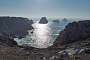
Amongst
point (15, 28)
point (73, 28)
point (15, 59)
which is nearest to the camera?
point (15, 59)

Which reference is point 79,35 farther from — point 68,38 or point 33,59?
point 33,59

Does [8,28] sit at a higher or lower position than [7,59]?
lower

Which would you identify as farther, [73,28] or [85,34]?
[73,28]

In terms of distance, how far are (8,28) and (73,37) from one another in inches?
3302

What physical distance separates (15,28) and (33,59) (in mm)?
126205

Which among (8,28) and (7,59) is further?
(8,28)

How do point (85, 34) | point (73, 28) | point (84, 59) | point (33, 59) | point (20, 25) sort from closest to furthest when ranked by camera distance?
point (33, 59) < point (84, 59) < point (85, 34) < point (73, 28) < point (20, 25)

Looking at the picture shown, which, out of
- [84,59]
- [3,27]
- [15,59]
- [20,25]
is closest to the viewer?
[15,59]

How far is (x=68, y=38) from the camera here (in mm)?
51438

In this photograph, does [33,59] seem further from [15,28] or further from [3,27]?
[15,28]

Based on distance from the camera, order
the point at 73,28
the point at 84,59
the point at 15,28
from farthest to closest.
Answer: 1. the point at 15,28
2. the point at 73,28
3. the point at 84,59

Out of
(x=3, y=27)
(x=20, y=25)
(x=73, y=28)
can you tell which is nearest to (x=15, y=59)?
(x=73, y=28)

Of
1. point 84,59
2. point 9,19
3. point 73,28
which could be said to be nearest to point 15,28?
point 9,19

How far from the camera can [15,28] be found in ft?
451
